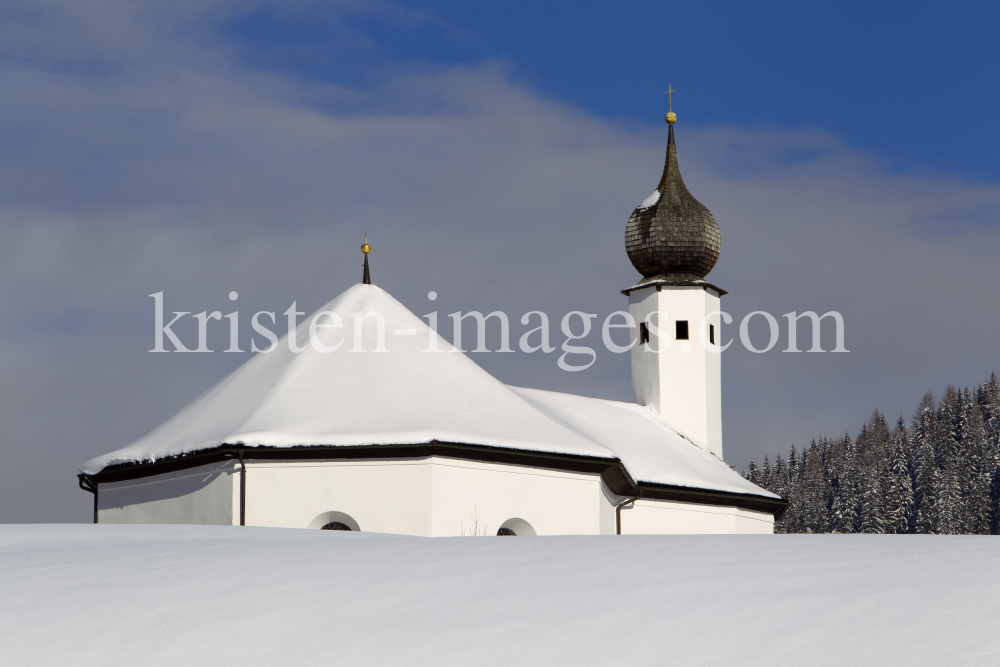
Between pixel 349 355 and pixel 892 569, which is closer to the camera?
pixel 892 569

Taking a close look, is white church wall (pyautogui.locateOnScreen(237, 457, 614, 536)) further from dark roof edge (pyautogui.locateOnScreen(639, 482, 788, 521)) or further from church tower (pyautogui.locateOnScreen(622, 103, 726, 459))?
church tower (pyautogui.locateOnScreen(622, 103, 726, 459))

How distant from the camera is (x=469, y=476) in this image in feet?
62.6

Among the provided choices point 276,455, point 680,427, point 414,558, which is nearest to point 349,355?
point 276,455

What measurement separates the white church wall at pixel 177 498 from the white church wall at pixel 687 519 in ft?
24.5

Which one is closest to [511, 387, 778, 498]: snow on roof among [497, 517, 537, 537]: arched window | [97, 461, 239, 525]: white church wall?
[497, 517, 537, 537]: arched window

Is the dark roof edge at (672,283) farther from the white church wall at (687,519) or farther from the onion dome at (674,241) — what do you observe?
the white church wall at (687,519)

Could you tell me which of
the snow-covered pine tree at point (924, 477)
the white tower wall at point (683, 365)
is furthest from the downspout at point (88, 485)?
the snow-covered pine tree at point (924, 477)

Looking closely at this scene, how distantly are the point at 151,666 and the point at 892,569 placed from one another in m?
3.73

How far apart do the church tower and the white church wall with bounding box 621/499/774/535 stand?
410cm

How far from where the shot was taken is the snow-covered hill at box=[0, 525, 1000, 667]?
560cm

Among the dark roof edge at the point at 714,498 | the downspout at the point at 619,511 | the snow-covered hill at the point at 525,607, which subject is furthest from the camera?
the dark roof edge at the point at 714,498

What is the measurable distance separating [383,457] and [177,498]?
3.55m

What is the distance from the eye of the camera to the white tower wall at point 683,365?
30656 millimetres

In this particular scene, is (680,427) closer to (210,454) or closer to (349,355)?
(349,355)
